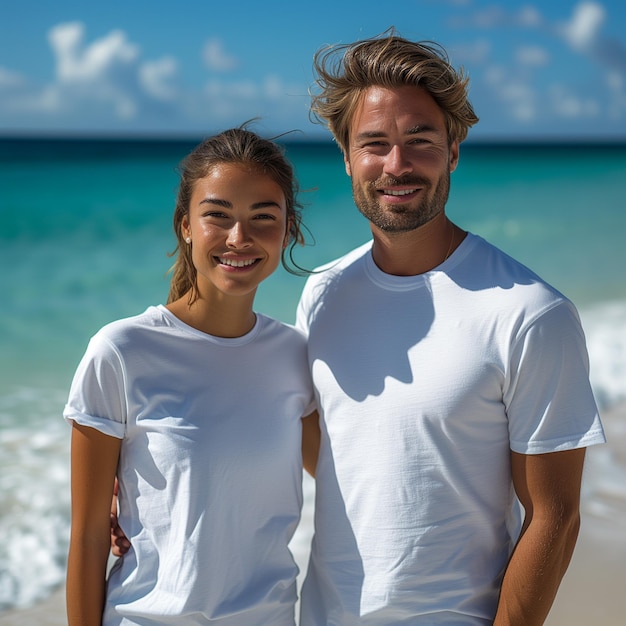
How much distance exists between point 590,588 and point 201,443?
7.88 ft

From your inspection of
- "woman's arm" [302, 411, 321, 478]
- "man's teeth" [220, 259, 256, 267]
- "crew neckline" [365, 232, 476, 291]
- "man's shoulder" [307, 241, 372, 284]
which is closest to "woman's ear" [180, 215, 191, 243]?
"man's teeth" [220, 259, 256, 267]

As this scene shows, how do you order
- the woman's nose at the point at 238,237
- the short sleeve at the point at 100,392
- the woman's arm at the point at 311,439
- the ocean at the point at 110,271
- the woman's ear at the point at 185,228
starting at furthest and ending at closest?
the ocean at the point at 110,271
the woman's arm at the point at 311,439
the woman's ear at the point at 185,228
the woman's nose at the point at 238,237
the short sleeve at the point at 100,392

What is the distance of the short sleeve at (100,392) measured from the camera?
2109 mm

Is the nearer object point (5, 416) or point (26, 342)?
point (5, 416)

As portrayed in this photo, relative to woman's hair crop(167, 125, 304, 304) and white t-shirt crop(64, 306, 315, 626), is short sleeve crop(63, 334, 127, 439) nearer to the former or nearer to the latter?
white t-shirt crop(64, 306, 315, 626)

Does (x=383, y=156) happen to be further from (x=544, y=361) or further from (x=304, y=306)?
(x=544, y=361)

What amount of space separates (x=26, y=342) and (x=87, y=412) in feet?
23.8

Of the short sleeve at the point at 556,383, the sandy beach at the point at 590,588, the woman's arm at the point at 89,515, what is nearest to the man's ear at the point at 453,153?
the short sleeve at the point at 556,383

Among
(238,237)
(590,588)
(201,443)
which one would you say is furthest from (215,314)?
(590,588)

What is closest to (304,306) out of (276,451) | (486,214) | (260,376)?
(260,376)

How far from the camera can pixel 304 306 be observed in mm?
2594

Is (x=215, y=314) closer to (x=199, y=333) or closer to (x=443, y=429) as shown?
(x=199, y=333)

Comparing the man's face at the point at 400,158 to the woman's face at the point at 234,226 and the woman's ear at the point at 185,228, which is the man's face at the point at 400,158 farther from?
the woman's ear at the point at 185,228

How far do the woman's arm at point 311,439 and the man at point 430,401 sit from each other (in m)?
0.21
